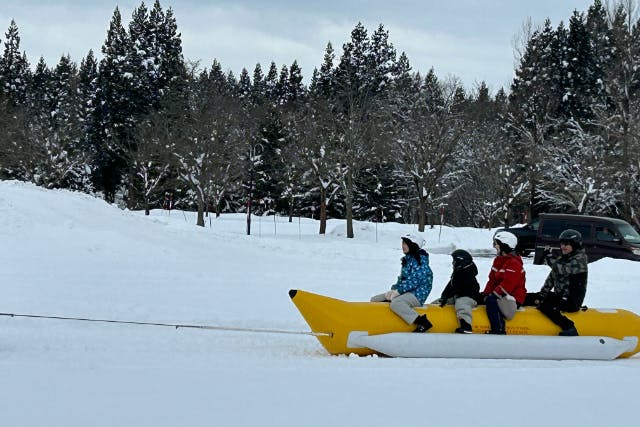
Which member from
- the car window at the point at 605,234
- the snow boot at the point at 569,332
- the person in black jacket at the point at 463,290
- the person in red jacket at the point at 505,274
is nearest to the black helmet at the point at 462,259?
the person in black jacket at the point at 463,290

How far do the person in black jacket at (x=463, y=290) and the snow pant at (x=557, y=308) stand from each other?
94 cm

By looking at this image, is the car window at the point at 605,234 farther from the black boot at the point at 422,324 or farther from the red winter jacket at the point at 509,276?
the black boot at the point at 422,324

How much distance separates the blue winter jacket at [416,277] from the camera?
8320 mm

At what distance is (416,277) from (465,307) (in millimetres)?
741

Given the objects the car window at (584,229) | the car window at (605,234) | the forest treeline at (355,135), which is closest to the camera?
the car window at (605,234)

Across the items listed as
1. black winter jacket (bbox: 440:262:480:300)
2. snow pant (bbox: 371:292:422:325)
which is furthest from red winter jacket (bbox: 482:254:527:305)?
snow pant (bbox: 371:292:422:325)

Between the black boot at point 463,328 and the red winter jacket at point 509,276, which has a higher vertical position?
the red winter jacket at point 509,276

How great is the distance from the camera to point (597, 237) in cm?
1977

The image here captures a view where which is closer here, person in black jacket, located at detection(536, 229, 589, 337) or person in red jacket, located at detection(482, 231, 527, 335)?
person in red jacket, located at detection(482, 231, 527, 335)

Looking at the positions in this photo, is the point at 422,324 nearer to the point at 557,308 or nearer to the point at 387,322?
the point at 387,322

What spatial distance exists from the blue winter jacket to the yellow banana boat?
23cm

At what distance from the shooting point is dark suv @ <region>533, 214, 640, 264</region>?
1931 centimetres

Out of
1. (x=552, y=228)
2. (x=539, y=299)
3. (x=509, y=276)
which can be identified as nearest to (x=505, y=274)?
(x=509, y=276)

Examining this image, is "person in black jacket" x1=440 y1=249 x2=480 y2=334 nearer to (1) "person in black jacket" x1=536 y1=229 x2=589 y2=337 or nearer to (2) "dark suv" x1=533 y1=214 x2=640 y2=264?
(1) "person in black jacket" x1=536 y1=229 x2=589 y2=337
